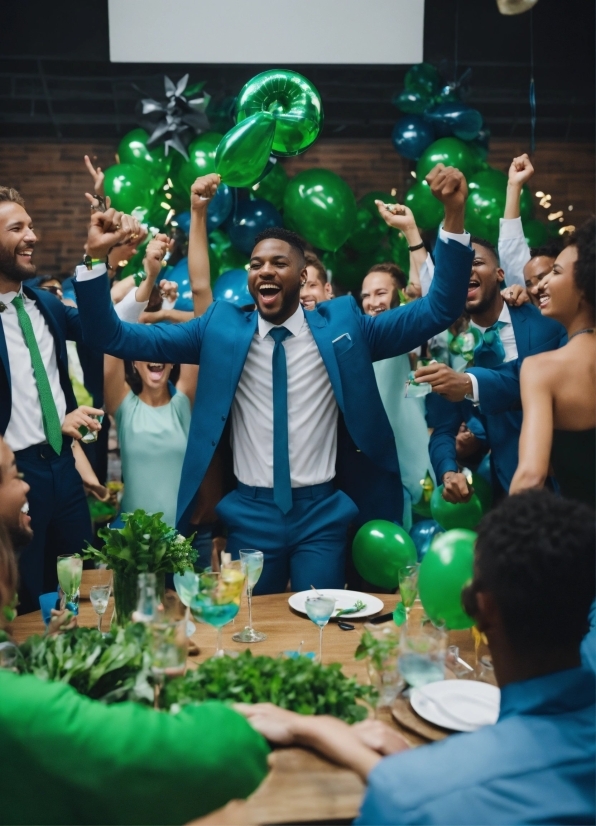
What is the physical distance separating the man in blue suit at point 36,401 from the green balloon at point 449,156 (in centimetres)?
A: 262

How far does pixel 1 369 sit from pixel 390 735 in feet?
6.75

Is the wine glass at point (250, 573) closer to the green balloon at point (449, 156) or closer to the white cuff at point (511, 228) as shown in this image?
the white cuff at point (511, 228)

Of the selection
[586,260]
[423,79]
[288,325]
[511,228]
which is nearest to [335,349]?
[288,325]

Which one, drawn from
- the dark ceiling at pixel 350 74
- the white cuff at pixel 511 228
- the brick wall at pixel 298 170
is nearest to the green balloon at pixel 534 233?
the dark ceiling at pixel 350 74

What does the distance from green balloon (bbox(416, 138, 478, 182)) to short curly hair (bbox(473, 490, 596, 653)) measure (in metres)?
4.03

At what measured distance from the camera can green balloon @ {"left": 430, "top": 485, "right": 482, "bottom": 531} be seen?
9.44 ft

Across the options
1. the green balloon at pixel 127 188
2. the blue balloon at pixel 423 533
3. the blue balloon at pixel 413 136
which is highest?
the blue balloon at pixel 413 136

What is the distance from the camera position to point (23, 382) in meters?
2.91

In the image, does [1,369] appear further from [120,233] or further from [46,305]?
[120,233]

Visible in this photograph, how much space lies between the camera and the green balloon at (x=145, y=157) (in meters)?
4.99

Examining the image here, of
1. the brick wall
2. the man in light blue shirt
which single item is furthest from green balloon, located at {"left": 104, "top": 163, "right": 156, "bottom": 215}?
the man in light blue shirt

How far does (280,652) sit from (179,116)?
405 cm

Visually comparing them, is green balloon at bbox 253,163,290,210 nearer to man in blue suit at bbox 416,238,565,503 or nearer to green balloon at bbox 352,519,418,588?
man in blue suit at bbox 416,238,565,503

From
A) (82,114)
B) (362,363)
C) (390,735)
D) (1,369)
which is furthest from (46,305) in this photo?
(82,114)
